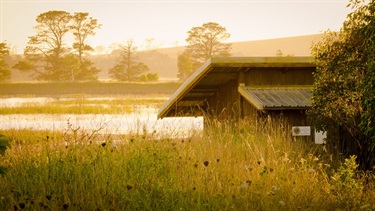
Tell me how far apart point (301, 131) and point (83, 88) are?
46.0 meters

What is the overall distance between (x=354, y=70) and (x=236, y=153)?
2.72 metres

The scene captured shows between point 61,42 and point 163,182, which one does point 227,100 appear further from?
point 61,42

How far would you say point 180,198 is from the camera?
7.20 metres

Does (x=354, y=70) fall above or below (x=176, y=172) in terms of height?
above

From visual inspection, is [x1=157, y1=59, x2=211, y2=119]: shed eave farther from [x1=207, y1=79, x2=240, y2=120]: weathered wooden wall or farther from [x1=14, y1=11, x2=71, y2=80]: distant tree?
[x1=14, y1=11, x2=71, y2=80]: distant tree

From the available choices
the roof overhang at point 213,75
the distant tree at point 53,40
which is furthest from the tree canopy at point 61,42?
the roof overhang at point 213,75

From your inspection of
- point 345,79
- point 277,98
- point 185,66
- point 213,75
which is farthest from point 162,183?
point 185,66

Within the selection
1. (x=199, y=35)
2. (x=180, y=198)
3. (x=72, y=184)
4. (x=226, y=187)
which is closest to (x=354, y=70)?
(x=226, y=187)

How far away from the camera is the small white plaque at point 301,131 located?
1309cm

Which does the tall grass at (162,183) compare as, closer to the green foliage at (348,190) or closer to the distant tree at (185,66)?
the green foliage at (348,190)

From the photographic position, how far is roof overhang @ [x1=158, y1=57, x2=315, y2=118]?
12.7m

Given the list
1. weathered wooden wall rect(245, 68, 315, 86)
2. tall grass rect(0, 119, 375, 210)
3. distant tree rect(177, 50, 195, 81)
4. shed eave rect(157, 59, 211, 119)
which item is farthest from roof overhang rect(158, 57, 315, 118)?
distant tree rect(177, 50, 195, 81)

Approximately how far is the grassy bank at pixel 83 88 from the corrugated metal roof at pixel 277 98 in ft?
134

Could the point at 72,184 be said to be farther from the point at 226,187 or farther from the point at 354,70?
the point at 354,70
